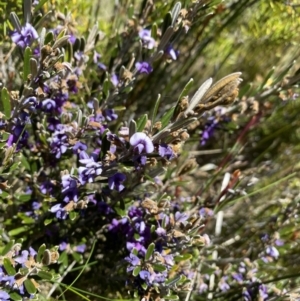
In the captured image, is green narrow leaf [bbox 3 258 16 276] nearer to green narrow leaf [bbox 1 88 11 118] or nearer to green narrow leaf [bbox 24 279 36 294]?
green narrow leaf [bbox 24 279 36 294]

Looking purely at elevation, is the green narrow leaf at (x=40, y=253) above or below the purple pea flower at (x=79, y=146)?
below

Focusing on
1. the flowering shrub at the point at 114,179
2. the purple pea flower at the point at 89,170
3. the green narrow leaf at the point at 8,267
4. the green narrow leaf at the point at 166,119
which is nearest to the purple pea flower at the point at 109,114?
the flowering shrub at the point at 114,179

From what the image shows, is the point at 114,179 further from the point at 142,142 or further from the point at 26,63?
the point at 26,63

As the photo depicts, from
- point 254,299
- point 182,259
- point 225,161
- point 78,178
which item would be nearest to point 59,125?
point 78,178

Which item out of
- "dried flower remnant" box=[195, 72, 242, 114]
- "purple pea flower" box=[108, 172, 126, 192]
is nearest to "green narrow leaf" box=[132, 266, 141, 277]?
"purple pea flower" box=[108, 172, 126, 192]

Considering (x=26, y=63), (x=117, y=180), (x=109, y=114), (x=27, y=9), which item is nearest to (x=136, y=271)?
(x=117, y=180)

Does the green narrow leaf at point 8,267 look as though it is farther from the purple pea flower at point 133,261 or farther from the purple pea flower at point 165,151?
the purple pea flower at point 165,151
